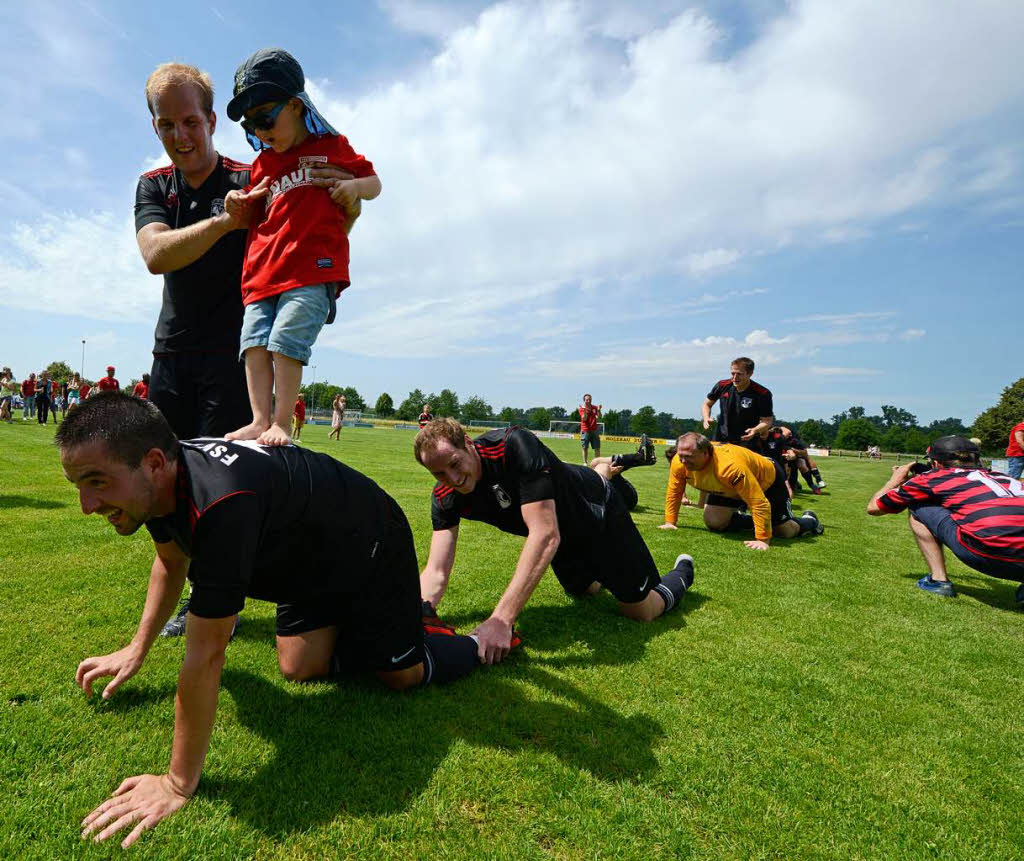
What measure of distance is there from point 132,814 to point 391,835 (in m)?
0.82

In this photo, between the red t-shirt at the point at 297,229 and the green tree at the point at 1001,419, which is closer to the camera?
the red t-shirt at the point at 297,229

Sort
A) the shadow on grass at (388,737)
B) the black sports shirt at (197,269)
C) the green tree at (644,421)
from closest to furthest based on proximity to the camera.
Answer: the shadow on grass at (388,737) → the black sports shirt at (197,269) → the green tree at (644,421)

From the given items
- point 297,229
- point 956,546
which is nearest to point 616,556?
point 297,229

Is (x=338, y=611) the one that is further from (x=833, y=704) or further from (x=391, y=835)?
(x=833, y=704)

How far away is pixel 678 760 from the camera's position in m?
2.35

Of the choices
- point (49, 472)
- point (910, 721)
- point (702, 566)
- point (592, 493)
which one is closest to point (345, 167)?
point (592, 493)

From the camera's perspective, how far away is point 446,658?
294 cm

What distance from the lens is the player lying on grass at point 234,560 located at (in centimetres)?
179

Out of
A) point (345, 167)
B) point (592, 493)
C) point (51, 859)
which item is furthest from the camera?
point (592, 493)

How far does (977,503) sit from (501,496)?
4.31m

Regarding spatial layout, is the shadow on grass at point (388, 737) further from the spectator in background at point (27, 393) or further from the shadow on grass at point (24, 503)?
the spectator in background at point (27, 393)

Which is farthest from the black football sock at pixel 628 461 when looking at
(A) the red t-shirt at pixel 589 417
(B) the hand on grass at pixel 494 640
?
(A) the red t-shirt at pixel 589 417

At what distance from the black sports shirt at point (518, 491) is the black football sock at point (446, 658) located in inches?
35.1

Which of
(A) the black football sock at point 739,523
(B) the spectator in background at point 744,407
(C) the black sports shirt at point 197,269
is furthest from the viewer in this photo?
(B) the spectator in background at point 744,407
